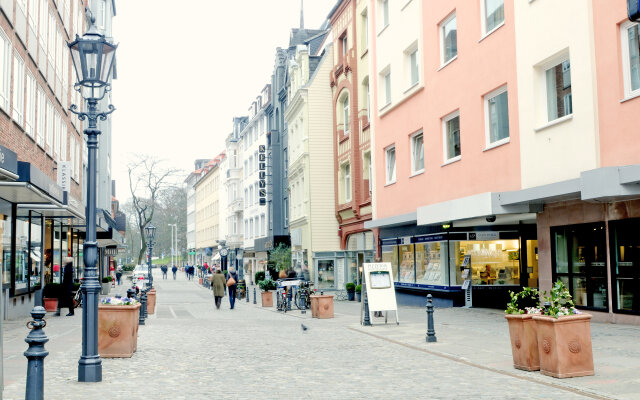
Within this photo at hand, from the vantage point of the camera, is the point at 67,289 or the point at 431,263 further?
the point at 431,263

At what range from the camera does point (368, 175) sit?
33312 mm

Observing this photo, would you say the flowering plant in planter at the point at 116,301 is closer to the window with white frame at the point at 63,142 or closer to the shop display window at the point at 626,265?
the shop display window at the point at 626,265

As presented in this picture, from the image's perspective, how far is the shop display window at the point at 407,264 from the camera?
27.2 meters

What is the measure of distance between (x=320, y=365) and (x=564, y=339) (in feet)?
12.8

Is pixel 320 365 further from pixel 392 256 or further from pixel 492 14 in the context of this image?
pixel 392 256

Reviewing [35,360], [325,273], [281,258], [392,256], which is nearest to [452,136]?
[392,256]

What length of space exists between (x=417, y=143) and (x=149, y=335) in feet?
43.8

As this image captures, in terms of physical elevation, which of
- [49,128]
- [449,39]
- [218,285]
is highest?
[449,39]

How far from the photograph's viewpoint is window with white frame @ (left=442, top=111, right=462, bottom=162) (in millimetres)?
22859

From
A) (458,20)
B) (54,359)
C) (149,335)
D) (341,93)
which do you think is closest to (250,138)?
(341,93)

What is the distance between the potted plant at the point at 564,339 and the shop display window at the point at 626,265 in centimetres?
664

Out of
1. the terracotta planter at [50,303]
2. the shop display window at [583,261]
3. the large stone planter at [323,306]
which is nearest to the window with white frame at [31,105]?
the terracotta planter at [50,303]

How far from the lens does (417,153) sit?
26.2m

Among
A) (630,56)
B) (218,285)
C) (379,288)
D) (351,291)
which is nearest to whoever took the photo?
(630,56)
